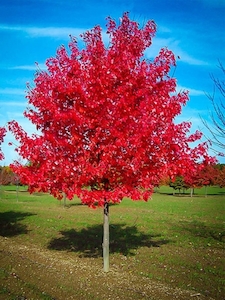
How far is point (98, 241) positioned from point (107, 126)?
340 inches

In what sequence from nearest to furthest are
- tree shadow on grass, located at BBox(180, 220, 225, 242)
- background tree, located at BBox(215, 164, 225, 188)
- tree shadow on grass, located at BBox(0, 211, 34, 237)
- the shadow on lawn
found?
the shadow on lawn
tree shadow on grass, located at BBox(180, 220, 225, 242)
tree shadow on grass, located at BBox(0, 211, 34, 237)
background tree, located at BBox(215, 164, 225, 188)

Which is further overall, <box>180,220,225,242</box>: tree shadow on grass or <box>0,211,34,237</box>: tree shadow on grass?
<box>0,211,34,237</box>: tree shadow on grass

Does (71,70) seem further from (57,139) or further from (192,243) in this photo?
(192,243)

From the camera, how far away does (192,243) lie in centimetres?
1473

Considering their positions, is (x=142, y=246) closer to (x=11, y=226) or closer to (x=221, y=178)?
(x=11, y=226)

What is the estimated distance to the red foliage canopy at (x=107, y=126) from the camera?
27.0ft

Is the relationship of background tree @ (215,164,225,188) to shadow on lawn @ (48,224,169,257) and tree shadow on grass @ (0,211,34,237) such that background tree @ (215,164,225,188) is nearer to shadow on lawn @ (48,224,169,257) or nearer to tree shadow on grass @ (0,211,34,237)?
shadow on lawn @ (48,224,169,257)

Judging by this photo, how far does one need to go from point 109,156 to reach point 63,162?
4.33 ft

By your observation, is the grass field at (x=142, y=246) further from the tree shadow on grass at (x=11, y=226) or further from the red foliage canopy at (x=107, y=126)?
the red foliage canopy at (x=107, y=126)

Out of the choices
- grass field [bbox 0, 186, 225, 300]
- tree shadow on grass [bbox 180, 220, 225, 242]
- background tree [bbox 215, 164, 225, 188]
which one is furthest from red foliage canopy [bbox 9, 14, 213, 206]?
background tree [bbox 215, 164, 225, 188]

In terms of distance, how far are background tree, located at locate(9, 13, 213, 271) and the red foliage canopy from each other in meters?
0.03

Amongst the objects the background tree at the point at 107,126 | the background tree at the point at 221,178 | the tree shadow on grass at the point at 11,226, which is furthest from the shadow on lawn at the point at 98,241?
the background tree at the point at 221,178

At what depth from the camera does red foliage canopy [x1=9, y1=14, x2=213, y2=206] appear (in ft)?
27.0

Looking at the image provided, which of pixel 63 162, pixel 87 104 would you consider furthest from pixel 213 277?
pixel 87 104
